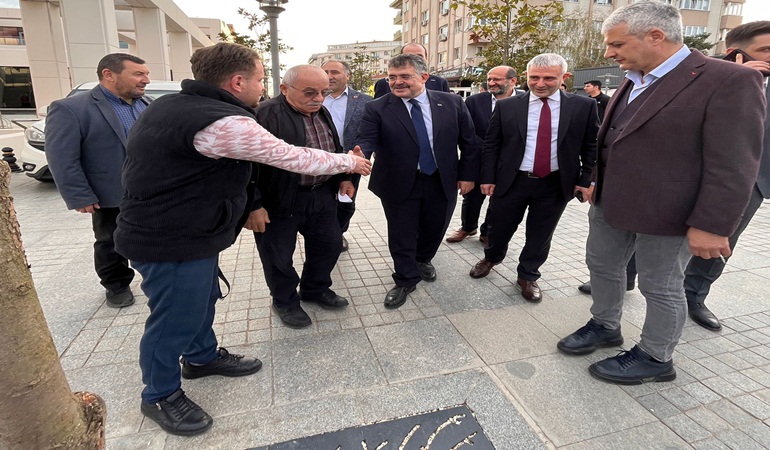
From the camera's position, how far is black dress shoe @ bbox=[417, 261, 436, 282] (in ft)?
13.5

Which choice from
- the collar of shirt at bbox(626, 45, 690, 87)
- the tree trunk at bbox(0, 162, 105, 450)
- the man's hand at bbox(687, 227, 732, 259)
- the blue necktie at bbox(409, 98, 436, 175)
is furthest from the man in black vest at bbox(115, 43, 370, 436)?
the man's hand at bbox(687, 227, 732, 259)

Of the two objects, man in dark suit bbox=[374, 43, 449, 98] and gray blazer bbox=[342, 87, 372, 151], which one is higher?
man in dark suit bbox=[374, 43, 449, 98]

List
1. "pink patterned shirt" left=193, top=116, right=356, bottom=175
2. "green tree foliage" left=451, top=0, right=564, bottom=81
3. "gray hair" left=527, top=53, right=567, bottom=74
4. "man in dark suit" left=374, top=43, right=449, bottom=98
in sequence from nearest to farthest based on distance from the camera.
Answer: "pink patterned shirt" left=193, top=116, right=356, bottom=175 < "gray hair" left=527, top=53, right=567, bottom=74 < "man in dark suit" left=374, top=43, right=449, bottom=98 < "green tree foliage" left=451, top=0, right=564, bottom=81

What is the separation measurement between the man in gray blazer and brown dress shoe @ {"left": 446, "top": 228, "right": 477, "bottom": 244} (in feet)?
11.3

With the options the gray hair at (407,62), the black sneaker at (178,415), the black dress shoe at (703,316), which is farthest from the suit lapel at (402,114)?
the black dress shoe at (703,316)

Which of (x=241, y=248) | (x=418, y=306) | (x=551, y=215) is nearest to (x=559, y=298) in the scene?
(x=551, y=215)

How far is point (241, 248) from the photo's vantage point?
4973 mm

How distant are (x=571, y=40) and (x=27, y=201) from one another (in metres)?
28.0

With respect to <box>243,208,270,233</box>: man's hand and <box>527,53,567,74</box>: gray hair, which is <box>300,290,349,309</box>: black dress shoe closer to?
<box>243,208,270,233</box>: man's hand

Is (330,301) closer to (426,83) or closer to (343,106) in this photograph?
(343,106)

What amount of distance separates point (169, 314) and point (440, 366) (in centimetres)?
163

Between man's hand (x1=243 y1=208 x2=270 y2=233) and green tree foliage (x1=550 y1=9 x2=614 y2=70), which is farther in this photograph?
green tree foliage (x1=550 y1=9 x2=614 y2=70)

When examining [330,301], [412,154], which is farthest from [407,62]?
[330,301]

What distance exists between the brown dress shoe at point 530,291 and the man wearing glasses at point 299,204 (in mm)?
1578
